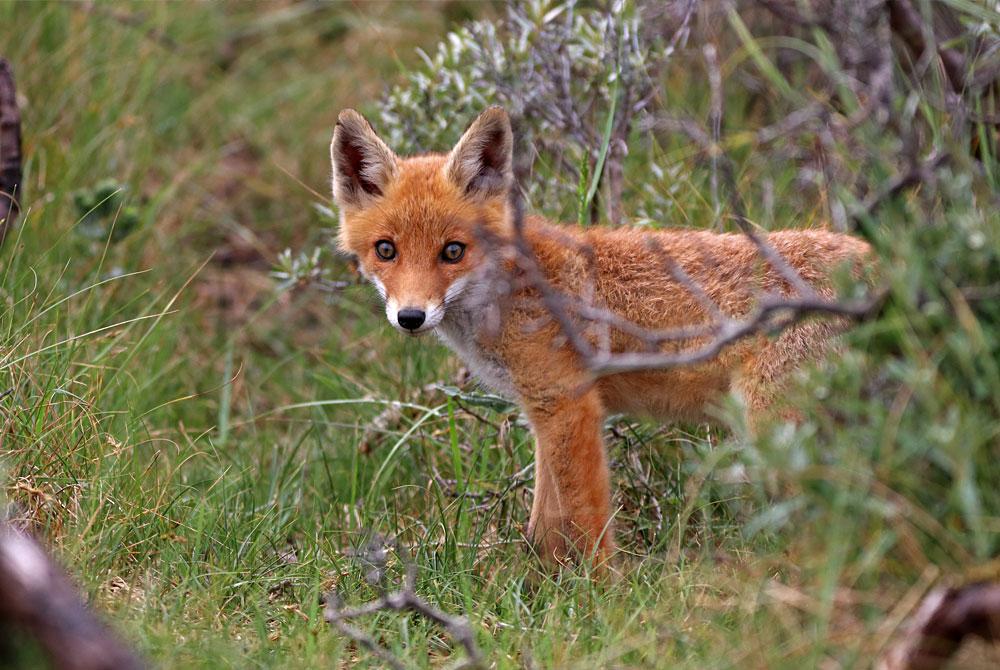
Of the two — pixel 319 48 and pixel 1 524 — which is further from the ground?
pixel 319 48

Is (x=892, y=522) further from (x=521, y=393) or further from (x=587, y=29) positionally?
(x=587, y=29)

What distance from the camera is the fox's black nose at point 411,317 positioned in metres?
4.36

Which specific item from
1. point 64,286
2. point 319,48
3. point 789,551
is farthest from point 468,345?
point 319,48

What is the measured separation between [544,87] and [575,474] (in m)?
2.49

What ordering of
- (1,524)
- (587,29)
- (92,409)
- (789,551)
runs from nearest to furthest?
(789,551)
(1,524)
(92,409)
(587,29)

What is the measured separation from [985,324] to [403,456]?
10.2 ft

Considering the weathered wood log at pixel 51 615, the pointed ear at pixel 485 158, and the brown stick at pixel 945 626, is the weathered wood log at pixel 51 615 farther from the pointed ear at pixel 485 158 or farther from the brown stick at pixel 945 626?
the pointed ear at pixel 485 158

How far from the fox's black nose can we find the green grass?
758mm

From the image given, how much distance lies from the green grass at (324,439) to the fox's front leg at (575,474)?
19 cm

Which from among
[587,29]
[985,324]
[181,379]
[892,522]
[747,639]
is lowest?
[181,379]

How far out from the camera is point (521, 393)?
462cm

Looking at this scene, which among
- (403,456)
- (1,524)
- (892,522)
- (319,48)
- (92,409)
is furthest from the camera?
(319,48)

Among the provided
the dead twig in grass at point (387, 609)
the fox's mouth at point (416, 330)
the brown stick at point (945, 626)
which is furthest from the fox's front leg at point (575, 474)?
the brown stick at point (945, 626)

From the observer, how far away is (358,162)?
16.6ft
